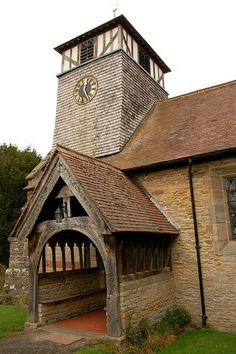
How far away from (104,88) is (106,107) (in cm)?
115

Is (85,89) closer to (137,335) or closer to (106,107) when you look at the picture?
(106,107)

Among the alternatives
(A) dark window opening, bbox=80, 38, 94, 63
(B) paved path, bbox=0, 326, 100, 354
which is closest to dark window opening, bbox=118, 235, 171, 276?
(B) paved path, bbox=0, 326, 100, 354

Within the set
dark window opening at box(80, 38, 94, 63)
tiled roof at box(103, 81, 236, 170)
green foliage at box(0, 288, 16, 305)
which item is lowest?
green foliage at box(0, 288, 16, 305)

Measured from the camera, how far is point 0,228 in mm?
21000

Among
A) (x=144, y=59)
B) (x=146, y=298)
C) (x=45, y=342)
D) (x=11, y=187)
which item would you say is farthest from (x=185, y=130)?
(x=11, y=187)

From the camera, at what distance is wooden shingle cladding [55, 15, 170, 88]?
14.6 m

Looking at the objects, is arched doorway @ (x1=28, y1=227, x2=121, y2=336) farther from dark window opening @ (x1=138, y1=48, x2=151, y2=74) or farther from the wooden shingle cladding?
dark window opening @ (x1=138, y1=48, x2=151, y2=74)

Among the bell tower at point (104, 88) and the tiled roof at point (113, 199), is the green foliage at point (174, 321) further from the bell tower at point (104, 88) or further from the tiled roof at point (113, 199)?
the bell tower at point (104, 88)

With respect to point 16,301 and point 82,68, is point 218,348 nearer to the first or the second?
point 16,301

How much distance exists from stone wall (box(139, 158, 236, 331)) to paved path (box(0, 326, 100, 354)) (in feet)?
11.1

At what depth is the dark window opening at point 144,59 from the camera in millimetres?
15924

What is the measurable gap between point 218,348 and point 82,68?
516 inches

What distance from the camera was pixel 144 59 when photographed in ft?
53.4

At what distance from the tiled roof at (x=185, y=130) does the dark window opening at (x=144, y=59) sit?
2.66 meters
